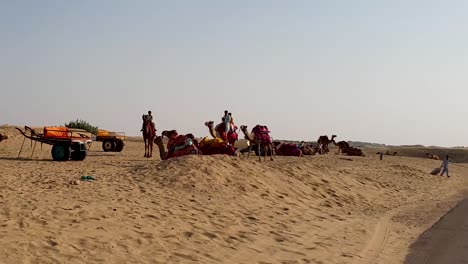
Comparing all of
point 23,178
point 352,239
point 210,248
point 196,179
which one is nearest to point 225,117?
point 196,179

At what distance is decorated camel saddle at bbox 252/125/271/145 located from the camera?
23.2 meters

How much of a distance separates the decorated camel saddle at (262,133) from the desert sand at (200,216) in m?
4.98

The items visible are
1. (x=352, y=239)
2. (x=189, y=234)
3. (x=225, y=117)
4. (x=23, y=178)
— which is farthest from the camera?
(x=225, y=117)

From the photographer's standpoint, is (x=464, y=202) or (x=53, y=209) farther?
(x=464, y=202)

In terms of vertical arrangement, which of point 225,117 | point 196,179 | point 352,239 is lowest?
point 352,239

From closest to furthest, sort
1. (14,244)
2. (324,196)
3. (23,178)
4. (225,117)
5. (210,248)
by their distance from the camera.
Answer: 1. (14,244)
2. (210,248)
3. (23,178)
4. (324,196)
5. (225,117)

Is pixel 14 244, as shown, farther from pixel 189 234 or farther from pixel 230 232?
pixel 230 232

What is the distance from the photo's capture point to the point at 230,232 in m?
9.50

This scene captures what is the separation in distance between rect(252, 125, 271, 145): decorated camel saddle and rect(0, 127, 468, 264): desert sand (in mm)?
4978

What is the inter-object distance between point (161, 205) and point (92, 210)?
170cm

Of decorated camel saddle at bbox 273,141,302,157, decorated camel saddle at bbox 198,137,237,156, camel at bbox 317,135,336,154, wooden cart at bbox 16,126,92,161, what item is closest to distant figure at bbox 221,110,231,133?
decorated camel saddle at bbox 198,137,237,156

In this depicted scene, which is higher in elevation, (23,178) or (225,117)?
(225,117)

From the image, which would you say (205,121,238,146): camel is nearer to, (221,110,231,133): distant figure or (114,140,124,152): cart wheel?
(221,110,231,133): distant figure

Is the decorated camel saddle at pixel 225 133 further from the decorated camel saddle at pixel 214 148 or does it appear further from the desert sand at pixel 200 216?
the desert sand at pixel 200 216
